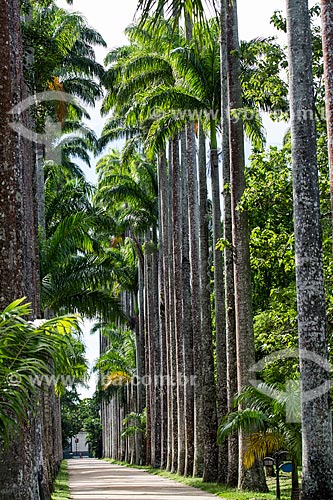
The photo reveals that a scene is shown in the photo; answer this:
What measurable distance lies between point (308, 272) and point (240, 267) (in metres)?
6.51

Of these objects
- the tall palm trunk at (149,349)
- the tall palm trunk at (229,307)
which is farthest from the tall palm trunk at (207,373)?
the tall palm trunk at (149,349)

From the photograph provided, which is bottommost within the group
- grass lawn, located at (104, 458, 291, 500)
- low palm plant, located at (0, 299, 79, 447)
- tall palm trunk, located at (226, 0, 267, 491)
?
grass lawn, located at (104, 458, 291, 500)

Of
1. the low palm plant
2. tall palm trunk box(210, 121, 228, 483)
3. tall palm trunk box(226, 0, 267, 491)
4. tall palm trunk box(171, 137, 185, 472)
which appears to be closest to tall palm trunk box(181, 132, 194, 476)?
tall palm trunk box(171, 137, 185, 472)

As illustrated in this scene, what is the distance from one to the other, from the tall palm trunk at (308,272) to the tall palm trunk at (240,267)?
5.34 metres

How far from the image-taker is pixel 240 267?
19.9m

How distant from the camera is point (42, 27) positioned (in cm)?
2112

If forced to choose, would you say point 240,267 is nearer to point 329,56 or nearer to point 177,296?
point 329,56

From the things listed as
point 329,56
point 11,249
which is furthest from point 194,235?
point 11,249

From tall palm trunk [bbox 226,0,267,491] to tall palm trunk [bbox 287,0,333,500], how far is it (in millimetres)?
5335

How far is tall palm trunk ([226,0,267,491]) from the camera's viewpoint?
19.3m

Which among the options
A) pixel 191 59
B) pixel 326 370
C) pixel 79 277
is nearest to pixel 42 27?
pixel 191 59

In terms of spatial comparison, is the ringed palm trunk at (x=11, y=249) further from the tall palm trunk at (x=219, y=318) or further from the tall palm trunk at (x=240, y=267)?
the tall palm trunk at (x=219, y=318)

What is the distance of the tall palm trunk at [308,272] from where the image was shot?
42.1 feet

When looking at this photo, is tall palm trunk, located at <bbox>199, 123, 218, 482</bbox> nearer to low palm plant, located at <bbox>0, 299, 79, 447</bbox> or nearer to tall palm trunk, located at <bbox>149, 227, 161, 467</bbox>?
tall palm trunk, located at <bbox>149, 227, 161, 467</bbox>
